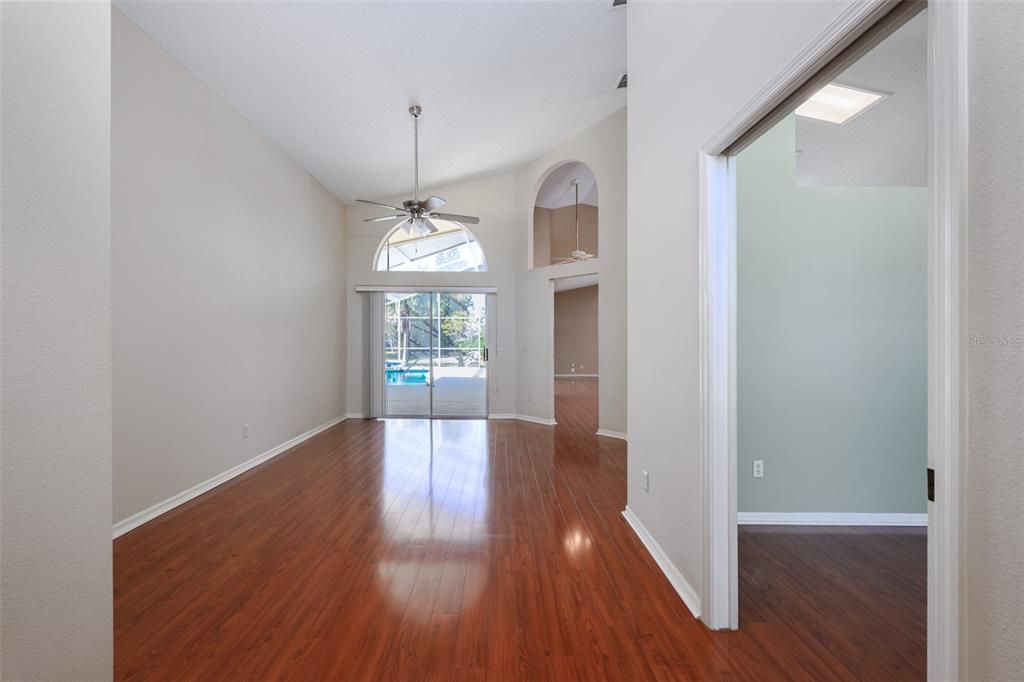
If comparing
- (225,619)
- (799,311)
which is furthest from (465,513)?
(799,311)

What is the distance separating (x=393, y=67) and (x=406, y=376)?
4317mm

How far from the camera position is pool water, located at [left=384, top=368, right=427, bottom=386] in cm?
665

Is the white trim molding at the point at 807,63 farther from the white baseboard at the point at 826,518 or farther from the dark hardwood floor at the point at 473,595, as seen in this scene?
the white baseboard at the point at 826,518

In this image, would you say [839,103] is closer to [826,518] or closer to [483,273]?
[826,518]

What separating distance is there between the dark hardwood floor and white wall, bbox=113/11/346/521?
1.77 feet

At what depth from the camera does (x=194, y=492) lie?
3.29 m

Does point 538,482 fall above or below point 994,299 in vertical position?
below

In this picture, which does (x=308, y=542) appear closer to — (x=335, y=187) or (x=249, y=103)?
(x=249, y=103)

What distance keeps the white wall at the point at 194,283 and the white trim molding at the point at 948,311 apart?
376cm

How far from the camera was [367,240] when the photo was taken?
651 centimetres

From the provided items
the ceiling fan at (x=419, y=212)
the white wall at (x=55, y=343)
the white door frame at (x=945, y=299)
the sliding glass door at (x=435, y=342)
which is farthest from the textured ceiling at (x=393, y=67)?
the white door frame at (x=945, y=299)

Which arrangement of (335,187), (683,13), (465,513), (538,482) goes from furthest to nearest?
(335,187)
(538,482)
(465,513)
(683,13)

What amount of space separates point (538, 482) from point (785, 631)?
2.10 meters

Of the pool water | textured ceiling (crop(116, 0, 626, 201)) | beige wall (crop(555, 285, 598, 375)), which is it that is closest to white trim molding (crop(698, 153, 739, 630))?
textured ceiling (crop(116, 0, 626, 201))
